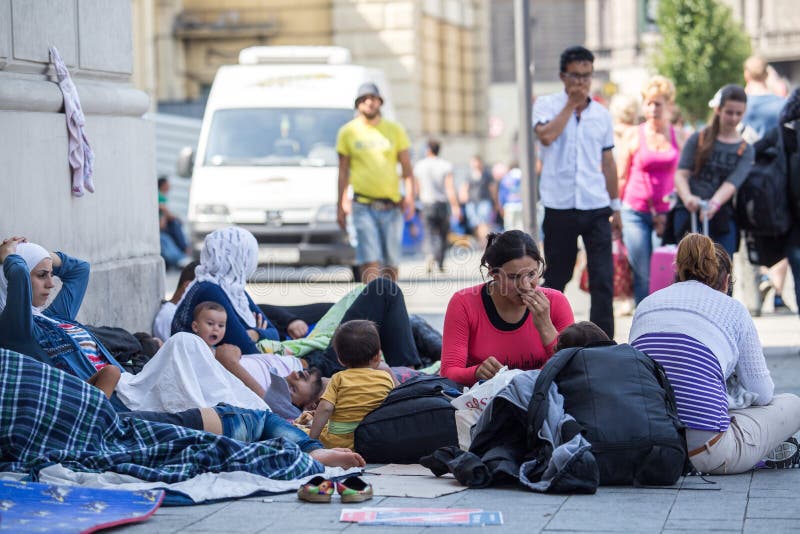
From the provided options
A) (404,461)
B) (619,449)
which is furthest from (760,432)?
(404,461)

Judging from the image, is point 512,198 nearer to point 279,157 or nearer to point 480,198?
point 480,198

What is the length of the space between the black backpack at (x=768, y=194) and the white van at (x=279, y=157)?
24.9ft

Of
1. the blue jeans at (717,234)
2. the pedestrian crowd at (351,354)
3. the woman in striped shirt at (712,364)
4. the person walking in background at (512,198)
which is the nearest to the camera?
the pedestrian crowd at (351,354)

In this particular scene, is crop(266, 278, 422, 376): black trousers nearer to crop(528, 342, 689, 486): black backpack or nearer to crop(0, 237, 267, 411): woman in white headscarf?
crop(0, 237, 267, 411): woman in white headscarf

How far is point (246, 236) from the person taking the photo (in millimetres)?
9148

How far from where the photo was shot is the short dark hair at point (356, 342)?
754 centimetres

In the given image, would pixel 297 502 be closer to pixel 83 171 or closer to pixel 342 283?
pixel 83 171

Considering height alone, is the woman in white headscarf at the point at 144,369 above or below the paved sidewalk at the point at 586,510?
above

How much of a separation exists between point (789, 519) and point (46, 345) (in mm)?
3499

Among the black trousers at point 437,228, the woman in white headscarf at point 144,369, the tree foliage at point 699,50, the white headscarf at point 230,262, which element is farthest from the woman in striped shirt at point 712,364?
the tree foliage at point 699,50

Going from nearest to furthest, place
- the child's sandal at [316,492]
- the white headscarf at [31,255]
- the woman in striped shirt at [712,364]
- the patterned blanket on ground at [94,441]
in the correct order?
the child's sandal at [316,492], the patterned blanket on ground at [94,441], the woman in striped shirt at [712,364], the white headscarf at [31,255]

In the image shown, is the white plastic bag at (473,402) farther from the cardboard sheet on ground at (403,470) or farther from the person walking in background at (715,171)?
the person walking in background at (715,171)

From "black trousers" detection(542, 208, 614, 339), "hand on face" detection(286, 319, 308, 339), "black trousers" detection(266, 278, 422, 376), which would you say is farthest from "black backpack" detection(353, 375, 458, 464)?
"black trousers" detection(542, 208, 614, 339)

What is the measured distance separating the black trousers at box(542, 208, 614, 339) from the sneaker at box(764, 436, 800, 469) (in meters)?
3.19
